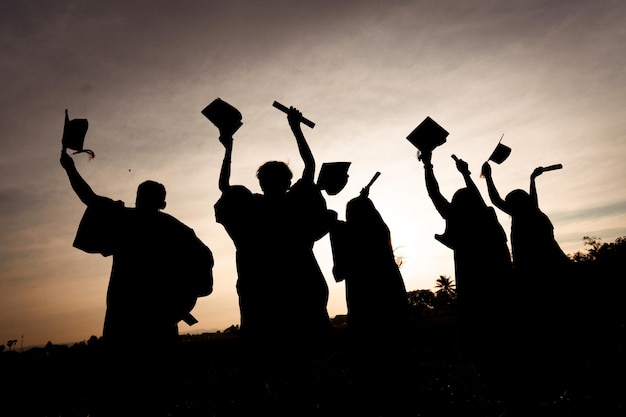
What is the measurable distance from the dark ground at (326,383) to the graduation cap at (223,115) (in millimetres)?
1839

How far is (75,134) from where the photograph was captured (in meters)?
3.10

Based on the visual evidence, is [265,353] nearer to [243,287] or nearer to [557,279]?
[243,287]

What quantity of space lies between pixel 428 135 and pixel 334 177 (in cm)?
169

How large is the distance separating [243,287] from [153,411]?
101 cm

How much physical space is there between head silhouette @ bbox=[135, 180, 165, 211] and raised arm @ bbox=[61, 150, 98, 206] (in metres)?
0.31

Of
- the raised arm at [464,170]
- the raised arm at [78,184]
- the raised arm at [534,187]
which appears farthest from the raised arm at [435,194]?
the raised arm at [78,184]

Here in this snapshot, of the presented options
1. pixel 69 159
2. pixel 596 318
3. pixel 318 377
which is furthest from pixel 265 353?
pixel 318 377

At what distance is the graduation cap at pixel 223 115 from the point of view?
3.34m

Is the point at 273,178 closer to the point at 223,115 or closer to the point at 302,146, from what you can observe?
the point at 302,146

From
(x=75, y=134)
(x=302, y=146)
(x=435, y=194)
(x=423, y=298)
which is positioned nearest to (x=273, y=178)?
(x=302, y=146)

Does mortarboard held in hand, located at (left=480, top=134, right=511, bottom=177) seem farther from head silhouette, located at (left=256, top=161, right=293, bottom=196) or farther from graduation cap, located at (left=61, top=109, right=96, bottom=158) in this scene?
graduation cap, located at (left=61, top=109, right=96, bottom=158)

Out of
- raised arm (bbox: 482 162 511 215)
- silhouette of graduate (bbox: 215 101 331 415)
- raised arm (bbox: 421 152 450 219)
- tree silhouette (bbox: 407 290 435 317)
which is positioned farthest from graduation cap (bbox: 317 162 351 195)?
tree silhouette (bbox: 407 290 435 317)

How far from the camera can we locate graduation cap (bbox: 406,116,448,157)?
5047 millimetres

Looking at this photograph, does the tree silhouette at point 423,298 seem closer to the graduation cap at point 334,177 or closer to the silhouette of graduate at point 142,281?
the graduation cap at point 334,177
